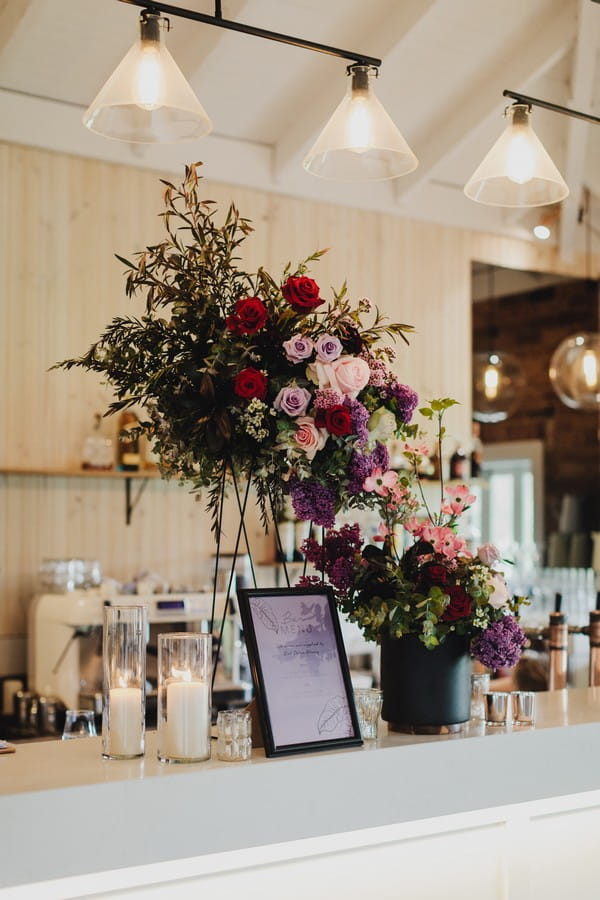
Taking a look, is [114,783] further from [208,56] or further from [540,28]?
[540,28]

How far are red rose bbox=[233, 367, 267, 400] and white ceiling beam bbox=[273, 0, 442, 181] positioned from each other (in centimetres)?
347

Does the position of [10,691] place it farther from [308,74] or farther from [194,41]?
[308,74]

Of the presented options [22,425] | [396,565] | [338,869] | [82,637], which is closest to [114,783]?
[338,869]

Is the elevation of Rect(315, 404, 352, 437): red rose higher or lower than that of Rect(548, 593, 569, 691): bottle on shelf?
higher

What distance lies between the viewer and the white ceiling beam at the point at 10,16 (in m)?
4.52

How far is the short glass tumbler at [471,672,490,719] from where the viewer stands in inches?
89.4

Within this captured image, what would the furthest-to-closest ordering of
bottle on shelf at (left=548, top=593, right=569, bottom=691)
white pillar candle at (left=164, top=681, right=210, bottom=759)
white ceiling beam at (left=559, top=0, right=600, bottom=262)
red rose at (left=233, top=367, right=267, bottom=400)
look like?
white ceiling beam at (left=559, top=0, right=600, bottom=262) → bottle on shelf at (left=548, top=593, right=569, bottom=691) → red rose at (left=233, top=367, right=267, bottom=400) → white pillar candle at (left=164, top=681, right=210, bottom=759)

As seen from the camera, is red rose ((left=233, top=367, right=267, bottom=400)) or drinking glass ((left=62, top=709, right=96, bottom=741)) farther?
drinking glass ((left=62, top=709, right=96, bottom=741))

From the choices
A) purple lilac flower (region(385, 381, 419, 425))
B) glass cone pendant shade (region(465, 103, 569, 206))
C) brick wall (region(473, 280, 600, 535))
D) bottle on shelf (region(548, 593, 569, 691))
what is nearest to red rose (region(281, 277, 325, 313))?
purple lilac flower (region(385, 381, 419, 425))

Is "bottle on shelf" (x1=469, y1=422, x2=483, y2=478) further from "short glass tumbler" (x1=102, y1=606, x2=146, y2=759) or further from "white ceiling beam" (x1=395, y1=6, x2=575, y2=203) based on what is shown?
"short glass tumbler" (x1=102, y1=606, x2=146, y2=759)

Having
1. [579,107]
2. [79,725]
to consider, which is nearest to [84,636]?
[79,725]

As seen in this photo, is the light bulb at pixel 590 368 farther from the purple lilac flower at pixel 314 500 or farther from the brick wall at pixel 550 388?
the purple lilac flower at pixel 314 500

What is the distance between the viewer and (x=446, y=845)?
2.04 metres

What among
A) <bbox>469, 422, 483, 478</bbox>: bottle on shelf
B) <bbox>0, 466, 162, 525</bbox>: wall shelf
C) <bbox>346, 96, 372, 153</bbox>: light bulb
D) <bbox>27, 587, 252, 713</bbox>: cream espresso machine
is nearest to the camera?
<bbox>346, 96, 372, 153</bbox>: light bulb
